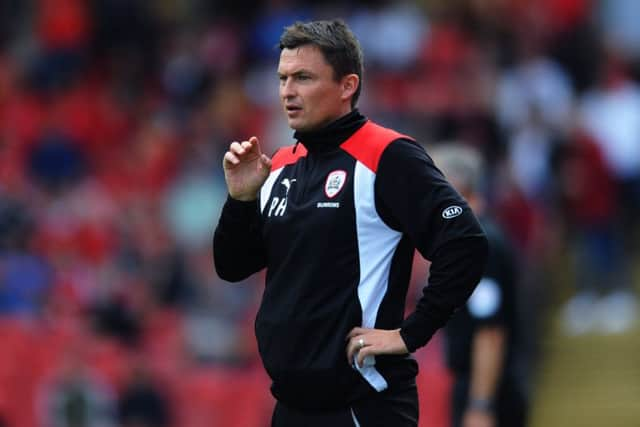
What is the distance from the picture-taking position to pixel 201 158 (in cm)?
1415

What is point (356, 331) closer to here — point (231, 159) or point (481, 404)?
point (231, 159)

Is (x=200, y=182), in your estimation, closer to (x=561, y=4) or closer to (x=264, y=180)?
(x=561, y=4)

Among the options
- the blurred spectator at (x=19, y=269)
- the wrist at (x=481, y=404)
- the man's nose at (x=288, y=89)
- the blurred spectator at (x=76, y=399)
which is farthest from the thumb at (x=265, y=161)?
the blurred spectator at (x=19, y=269)

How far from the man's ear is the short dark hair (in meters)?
0.01

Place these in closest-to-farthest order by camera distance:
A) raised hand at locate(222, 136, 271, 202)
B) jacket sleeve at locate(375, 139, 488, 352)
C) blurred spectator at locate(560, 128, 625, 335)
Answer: jacket sleeve at locate(375, 139, 488, 352) → raised hand at locate(222, 136, 271, 202) → blurred spectator at locate(560, 128, 625, 335)

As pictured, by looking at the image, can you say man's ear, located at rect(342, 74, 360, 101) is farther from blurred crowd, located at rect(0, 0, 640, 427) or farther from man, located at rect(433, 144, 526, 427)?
blurred crowd, located at rect(0, 0, 640, 427)

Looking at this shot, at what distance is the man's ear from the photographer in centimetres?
498

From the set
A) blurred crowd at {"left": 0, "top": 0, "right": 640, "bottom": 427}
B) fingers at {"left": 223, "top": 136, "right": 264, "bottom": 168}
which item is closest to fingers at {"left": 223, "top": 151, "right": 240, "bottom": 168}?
fingers at {"left": 223, "top": 136, "right": 264, "bottom": 168}

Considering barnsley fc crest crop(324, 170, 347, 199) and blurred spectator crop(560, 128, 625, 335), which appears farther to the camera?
blurred spectator crop(560, 128, 625, 335)

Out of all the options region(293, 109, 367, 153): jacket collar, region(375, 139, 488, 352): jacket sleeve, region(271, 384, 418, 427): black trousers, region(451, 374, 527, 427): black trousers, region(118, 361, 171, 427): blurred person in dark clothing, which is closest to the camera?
region(375, 139, 488, 352): jacket sleeve

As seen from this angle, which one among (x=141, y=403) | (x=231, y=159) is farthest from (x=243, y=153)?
(x=141, y=403)

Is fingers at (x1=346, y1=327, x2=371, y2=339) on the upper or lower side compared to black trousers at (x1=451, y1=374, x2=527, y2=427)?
upper

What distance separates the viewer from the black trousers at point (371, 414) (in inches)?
190

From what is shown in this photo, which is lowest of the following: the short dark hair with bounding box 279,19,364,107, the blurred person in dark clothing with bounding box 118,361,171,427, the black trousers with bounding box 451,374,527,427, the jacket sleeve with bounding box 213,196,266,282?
the blurred person in dark clothing with bounding box 118,361,171,427
